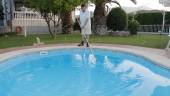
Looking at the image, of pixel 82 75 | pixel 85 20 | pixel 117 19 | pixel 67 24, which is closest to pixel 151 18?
pixel 117 19

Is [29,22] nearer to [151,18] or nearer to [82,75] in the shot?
[151,18]

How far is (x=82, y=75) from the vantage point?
12172 mm

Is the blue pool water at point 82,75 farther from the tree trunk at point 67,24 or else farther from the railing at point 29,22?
the railing at point 29,22

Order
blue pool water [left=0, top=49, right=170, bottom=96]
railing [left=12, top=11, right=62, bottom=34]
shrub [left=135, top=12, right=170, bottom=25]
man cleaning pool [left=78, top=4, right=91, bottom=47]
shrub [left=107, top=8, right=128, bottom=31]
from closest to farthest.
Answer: blue pool water [left=0, top=49, right=170, bottom=96] → man cleaning pool [left=78, top=4, right=91, bottom=47] → shrub [left=107, top=8, right=128, bottom=31] → railing [left=12, top=11, right=62, bottom=34] → shrub [left=135, top=12, right=170, bottom=25]

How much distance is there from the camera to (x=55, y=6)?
22.7 meters

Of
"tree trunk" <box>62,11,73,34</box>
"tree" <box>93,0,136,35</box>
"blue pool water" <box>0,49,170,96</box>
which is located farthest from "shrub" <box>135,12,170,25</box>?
"blue pool water" <box>0,49,170,96</box>

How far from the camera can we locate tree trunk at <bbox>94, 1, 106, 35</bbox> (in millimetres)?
28800

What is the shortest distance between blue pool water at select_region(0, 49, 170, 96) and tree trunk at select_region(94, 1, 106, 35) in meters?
10.8

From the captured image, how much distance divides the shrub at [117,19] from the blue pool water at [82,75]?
11.7 metres

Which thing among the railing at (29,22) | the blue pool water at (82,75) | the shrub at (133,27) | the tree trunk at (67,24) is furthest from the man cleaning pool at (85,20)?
the railing at (29,22)

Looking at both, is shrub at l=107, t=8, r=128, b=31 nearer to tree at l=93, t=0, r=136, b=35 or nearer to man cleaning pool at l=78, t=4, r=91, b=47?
tree at l=93, t=0, r=136, b=35

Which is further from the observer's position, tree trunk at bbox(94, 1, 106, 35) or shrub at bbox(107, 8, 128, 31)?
shrub at bbox(107, 8, 128, 31)

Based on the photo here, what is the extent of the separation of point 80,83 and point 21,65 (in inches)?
194

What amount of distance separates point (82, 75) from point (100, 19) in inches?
679
